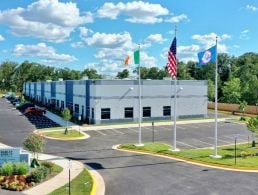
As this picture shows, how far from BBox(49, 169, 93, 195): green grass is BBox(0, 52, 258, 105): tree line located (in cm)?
6488

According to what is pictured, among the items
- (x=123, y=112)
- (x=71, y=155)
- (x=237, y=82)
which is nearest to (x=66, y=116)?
(x=123, y=112)

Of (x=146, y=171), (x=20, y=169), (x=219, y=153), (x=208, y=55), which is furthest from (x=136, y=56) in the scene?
(x=20, y=169)

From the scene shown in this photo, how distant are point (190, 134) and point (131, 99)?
13.8 m

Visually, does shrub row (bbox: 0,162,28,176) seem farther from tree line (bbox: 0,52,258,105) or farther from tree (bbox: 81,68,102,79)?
tree (bbox: 81,68,102,79)

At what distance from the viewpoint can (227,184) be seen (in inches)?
901

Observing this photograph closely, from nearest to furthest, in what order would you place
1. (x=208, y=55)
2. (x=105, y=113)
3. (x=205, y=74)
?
(x=208, y=55), (x=105, y=113), (x=205, y=74)

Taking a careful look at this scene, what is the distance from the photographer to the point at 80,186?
22.0 m

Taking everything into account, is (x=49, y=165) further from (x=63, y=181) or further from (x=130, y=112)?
(x=130, y=112)

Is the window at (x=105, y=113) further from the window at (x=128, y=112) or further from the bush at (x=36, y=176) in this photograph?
the bush at (x=36, y=176)

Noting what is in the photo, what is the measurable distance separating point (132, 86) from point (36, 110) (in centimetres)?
2071

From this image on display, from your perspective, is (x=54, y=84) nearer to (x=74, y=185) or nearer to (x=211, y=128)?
(x=211, y=128)

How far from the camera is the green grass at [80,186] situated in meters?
20.8

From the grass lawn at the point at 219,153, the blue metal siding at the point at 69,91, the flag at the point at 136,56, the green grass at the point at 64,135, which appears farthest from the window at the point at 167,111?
the flag at the point at 136,56

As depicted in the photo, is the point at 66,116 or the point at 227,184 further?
the point at 66,116
